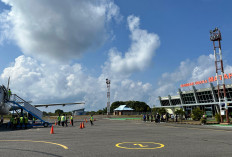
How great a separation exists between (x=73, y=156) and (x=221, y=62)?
102 feet

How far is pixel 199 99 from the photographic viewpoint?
208 feet

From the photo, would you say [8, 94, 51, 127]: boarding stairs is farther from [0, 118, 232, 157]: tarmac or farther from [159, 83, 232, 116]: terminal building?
[159, 83, 232, 116]: terminal building

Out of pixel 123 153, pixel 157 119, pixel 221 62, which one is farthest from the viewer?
pixel 157 119

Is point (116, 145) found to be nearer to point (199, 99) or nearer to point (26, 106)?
point (26, 106)

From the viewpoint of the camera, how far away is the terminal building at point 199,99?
2183 inches

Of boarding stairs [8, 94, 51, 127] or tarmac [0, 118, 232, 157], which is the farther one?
boarding stairs [8, 94, 51, 127]

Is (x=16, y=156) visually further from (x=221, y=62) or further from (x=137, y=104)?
(x=137, y=104)

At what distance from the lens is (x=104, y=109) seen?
419ft

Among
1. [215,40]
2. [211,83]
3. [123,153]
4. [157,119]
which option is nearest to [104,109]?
[211,83]

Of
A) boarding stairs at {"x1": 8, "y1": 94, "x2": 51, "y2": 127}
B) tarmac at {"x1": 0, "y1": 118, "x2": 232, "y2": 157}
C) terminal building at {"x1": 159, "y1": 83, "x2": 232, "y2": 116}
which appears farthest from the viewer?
terminal building at {"x1": 159, "y1": 83, "x2": 232, "y2": 116}

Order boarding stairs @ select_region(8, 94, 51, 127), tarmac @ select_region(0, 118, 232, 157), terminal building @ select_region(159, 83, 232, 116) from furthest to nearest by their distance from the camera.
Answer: terminal building @ select_region(159, 83, 232, 116) < boarding stairs @ select_region(8, 94, 51, 127) < tarmac @ select_region(0, 118, 232, 157)

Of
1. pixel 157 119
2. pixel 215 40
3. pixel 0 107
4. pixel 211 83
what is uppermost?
pixel 215 40

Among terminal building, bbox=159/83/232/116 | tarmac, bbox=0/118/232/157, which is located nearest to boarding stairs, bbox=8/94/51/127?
tarmac, bbox=0/118/232/157

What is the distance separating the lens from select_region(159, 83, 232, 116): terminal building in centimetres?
5546
